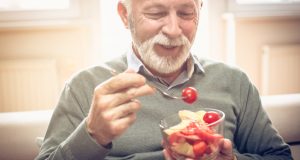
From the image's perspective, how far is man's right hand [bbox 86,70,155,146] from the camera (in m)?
0.76

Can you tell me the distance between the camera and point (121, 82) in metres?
0.76

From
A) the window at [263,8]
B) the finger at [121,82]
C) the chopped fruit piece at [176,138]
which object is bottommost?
the chopped fruit piece at [176,138]

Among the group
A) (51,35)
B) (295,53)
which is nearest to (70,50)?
(51,35)

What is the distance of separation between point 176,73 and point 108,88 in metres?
0.49

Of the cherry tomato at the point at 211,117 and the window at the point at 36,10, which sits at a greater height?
the window at the point at 36,10

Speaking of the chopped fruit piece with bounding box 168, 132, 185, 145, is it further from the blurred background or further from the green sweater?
the blurred background

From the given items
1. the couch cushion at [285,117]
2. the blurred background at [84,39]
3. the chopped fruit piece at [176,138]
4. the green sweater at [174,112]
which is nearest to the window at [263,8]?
the blurred background at [84,39]

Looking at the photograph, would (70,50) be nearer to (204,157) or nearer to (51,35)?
(51,35)

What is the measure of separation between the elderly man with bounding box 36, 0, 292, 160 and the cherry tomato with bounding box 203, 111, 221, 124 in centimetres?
27

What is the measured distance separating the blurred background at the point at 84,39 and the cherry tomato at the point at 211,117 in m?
1.50

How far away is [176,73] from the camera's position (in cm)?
123

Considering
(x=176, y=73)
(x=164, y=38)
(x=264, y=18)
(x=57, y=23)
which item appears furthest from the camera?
(x=264, y=18)

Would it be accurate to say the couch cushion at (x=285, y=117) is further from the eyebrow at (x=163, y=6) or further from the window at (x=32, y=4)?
the window at (x=32, y=4)

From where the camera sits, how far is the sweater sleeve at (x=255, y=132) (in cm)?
118
